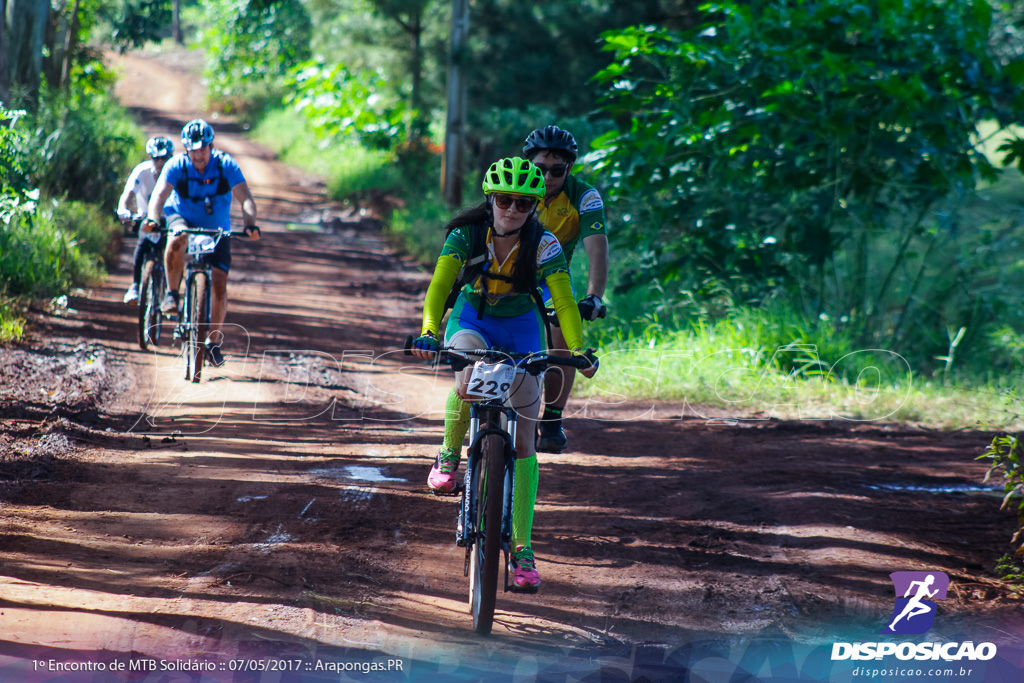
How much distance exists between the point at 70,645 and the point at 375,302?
10.6 m

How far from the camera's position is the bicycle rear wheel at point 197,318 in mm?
8891

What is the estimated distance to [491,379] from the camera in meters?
4.49

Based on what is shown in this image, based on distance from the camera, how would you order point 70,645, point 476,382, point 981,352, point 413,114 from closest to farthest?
point 70,645
point 476,382
point 981,352
point 413,114

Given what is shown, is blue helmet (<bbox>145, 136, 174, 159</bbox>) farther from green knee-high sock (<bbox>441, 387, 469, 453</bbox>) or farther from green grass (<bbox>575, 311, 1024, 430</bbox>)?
green knee-high sock (<bbox>441, 387, 469, 453</bbox>)

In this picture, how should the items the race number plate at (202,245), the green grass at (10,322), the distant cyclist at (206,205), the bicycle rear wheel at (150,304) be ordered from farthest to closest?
the bicycle rear wheel at (150,304) → the green grass at (10,322) → the distant cyclist at (206,205) → the race number plate at (202,245)

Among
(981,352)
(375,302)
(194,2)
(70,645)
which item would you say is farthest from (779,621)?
(194,2)

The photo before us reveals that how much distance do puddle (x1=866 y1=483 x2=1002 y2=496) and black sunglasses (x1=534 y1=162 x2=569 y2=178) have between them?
126 inches

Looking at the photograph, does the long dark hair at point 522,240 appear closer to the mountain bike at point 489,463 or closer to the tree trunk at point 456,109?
the mountain bike at point 489,463

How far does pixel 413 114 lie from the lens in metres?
25.6

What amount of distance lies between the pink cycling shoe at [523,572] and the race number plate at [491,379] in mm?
807

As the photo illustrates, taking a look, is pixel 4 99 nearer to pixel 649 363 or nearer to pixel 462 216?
pixel 649 363

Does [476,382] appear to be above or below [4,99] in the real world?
below

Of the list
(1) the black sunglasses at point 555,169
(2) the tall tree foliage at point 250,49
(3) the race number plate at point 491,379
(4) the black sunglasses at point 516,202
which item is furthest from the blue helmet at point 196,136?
(2) the tall tree foliage at point 250,49

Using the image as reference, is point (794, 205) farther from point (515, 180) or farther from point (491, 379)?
point (491, 379)
